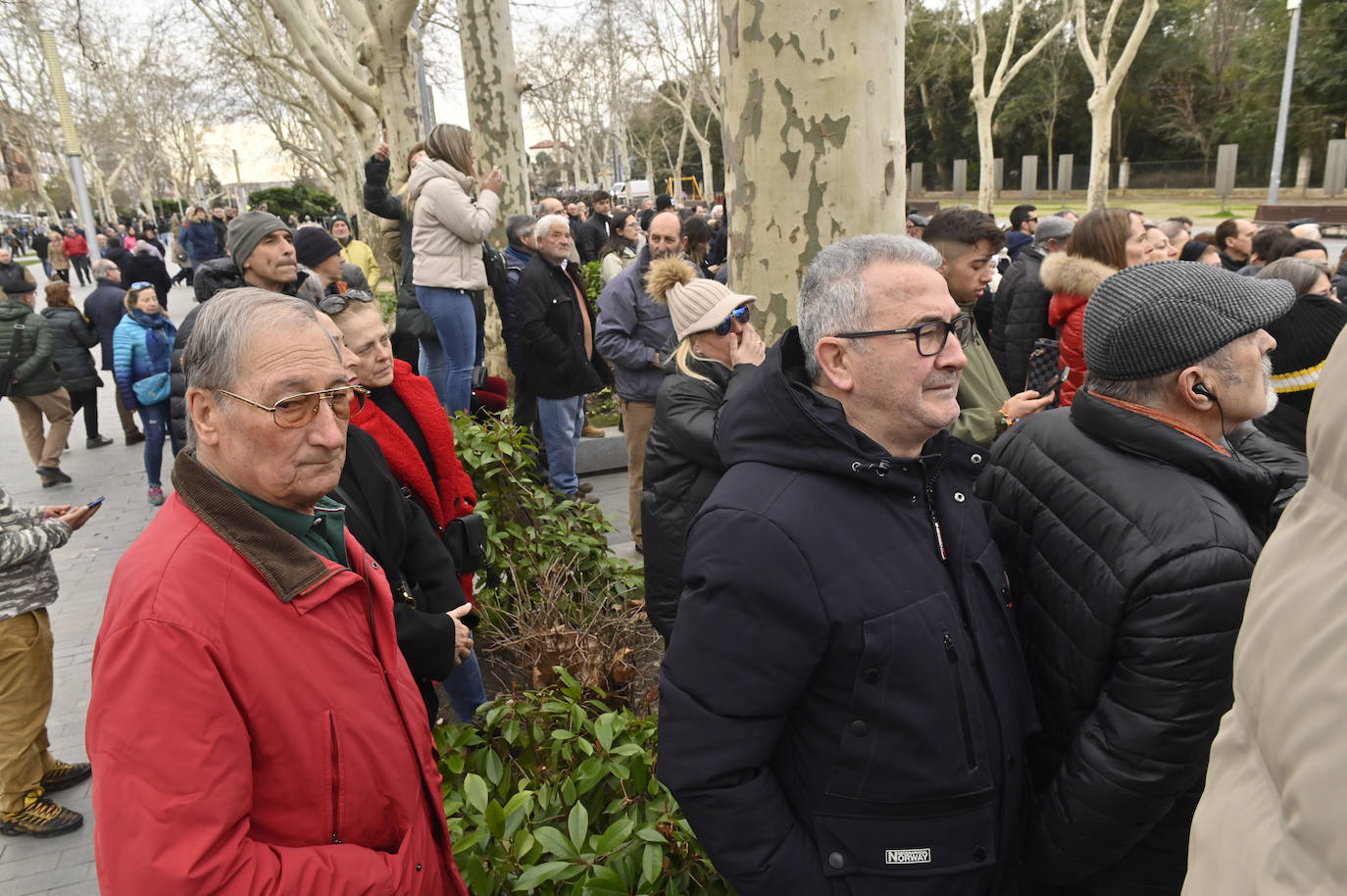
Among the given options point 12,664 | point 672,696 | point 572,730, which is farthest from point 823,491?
point 12,664

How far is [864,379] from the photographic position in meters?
1.82

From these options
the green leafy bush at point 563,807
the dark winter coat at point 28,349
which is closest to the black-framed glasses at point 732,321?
the green leafy bush at point 563,807

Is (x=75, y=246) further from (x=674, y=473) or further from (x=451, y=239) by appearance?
(x=674, y=473)

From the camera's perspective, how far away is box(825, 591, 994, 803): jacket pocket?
162 centimetres

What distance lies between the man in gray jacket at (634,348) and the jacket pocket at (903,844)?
3.97 m

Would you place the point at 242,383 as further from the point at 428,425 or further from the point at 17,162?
the point at 17,162

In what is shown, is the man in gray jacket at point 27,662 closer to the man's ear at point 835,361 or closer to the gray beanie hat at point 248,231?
the gray beanie hat at point 248,231

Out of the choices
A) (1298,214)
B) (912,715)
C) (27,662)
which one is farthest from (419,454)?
(1298,214)

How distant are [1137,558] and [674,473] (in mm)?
1681

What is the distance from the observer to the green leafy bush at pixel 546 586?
3.66m

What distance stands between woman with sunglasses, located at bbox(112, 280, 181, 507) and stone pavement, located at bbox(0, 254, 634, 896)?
51 centimetres

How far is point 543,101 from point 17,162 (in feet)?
163

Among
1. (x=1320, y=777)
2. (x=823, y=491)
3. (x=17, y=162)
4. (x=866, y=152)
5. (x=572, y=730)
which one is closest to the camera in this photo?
(x=1320, y=777)

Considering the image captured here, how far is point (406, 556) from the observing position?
2.80 metres
